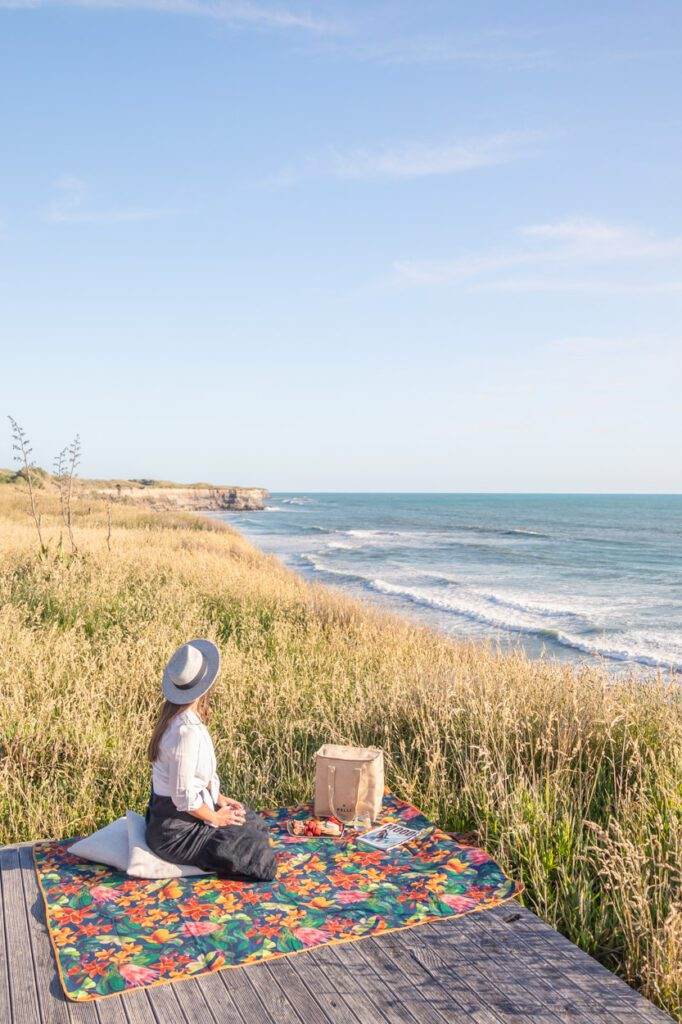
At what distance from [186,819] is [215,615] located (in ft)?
23.5

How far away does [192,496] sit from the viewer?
8744cm

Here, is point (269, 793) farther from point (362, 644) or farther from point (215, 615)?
point (215, 615)

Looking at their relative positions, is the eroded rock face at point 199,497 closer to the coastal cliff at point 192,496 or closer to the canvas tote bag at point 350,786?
the coastal cliff at point 192,496

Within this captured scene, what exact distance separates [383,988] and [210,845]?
1.25m

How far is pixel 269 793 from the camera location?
5629mm

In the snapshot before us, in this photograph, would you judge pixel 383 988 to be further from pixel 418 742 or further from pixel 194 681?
pixel 418 742

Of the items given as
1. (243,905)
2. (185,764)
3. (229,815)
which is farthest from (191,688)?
(243,905)

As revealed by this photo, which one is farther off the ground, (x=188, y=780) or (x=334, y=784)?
(x=188, y=780)

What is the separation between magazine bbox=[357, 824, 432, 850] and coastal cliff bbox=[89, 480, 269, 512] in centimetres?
6429

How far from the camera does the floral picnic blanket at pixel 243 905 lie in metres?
3.29

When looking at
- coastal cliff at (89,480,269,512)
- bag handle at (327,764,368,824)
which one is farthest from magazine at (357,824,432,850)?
coastal cliff at (89,480,269,512)

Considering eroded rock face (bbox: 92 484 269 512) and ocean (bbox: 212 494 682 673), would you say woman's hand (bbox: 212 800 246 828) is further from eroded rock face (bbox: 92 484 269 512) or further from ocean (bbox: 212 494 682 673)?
eroded rock face (bbox: 92 484 269 512)

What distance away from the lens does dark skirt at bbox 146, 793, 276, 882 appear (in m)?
4.02

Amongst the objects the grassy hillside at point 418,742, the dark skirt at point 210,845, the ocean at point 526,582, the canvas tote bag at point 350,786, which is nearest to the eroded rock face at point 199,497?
the ocean at point 526,582
